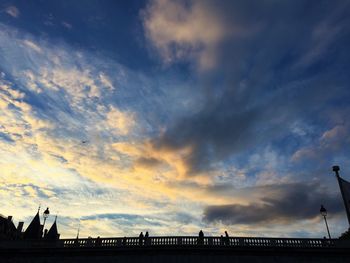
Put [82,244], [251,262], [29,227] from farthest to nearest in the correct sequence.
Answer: [29,227]
[82,244]
[251,262]

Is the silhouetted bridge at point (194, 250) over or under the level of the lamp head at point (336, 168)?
under

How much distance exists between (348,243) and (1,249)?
29.0 meters

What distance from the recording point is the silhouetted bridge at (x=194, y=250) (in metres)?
22.8

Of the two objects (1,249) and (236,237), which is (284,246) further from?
(1,249)

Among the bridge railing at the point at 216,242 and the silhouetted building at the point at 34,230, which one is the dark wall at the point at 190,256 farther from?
the silhouetted building at the point at 34,230

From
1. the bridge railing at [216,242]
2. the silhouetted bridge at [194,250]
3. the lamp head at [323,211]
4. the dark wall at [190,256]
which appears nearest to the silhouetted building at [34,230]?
the silhouetted bridge at [194,250]

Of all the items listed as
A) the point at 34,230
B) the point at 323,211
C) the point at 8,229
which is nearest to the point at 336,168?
the point at 323,211

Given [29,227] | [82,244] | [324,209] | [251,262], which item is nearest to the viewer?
[251,262]

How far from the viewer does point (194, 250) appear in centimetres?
2320

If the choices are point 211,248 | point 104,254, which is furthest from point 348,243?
point 104,254

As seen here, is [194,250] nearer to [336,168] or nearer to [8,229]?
[336,168]

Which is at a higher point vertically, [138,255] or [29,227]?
[29,227]

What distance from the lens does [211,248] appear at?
23.1 m

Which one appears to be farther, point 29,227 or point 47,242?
point 29,227
